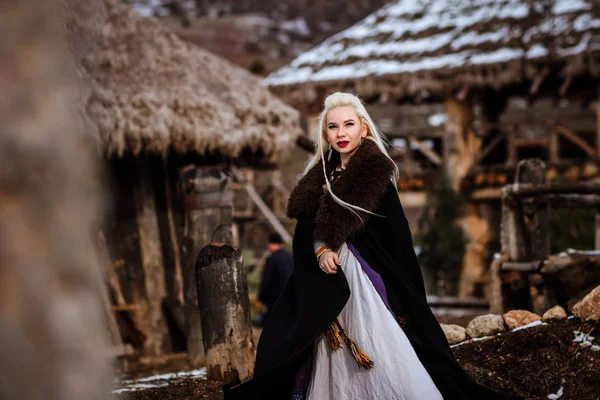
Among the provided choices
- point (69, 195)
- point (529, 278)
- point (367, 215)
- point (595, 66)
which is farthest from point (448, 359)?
point (595, 66)

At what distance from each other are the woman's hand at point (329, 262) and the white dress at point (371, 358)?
117 mm

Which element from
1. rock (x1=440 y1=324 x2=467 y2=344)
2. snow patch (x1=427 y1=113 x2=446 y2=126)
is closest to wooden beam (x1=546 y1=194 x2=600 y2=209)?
rock (x1=440 y1=324 x2=467 y2=344)

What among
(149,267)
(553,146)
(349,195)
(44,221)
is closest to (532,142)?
(553,146)

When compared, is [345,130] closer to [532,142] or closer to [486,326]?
[486,326]

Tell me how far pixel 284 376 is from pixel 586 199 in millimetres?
4189

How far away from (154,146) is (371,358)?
13.4 feet

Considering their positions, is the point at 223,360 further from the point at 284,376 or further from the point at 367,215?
the point at 367,215

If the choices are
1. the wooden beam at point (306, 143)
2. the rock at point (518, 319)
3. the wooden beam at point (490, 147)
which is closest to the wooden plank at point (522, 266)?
the rock at point (518, 319)

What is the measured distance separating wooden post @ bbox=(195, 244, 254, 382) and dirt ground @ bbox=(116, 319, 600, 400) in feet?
0.44

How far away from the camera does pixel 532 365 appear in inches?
151

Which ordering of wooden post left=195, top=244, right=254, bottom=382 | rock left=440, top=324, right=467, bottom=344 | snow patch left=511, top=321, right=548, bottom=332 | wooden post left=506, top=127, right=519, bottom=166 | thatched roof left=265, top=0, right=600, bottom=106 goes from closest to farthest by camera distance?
1. wooden post left=195, top=244, right=254, bottom=382
2. snow patch left=511, top=321, right=548, bottom=332
3. rock left=440, top=324, right=467, bottom=344
4. thatched roof left=265, top=0, right=600, bottom=106
5. wooden post left=506, top=127, right=519, bottom=166

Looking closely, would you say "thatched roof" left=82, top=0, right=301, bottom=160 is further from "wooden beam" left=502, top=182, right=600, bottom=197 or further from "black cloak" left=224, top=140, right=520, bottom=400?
"black cloak" left=224, top=140, right=520, bottom=400

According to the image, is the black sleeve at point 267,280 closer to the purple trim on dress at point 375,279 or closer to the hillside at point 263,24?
the purple trim on dress at point 375,279

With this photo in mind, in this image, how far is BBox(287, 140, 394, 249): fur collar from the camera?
9.98 feet
